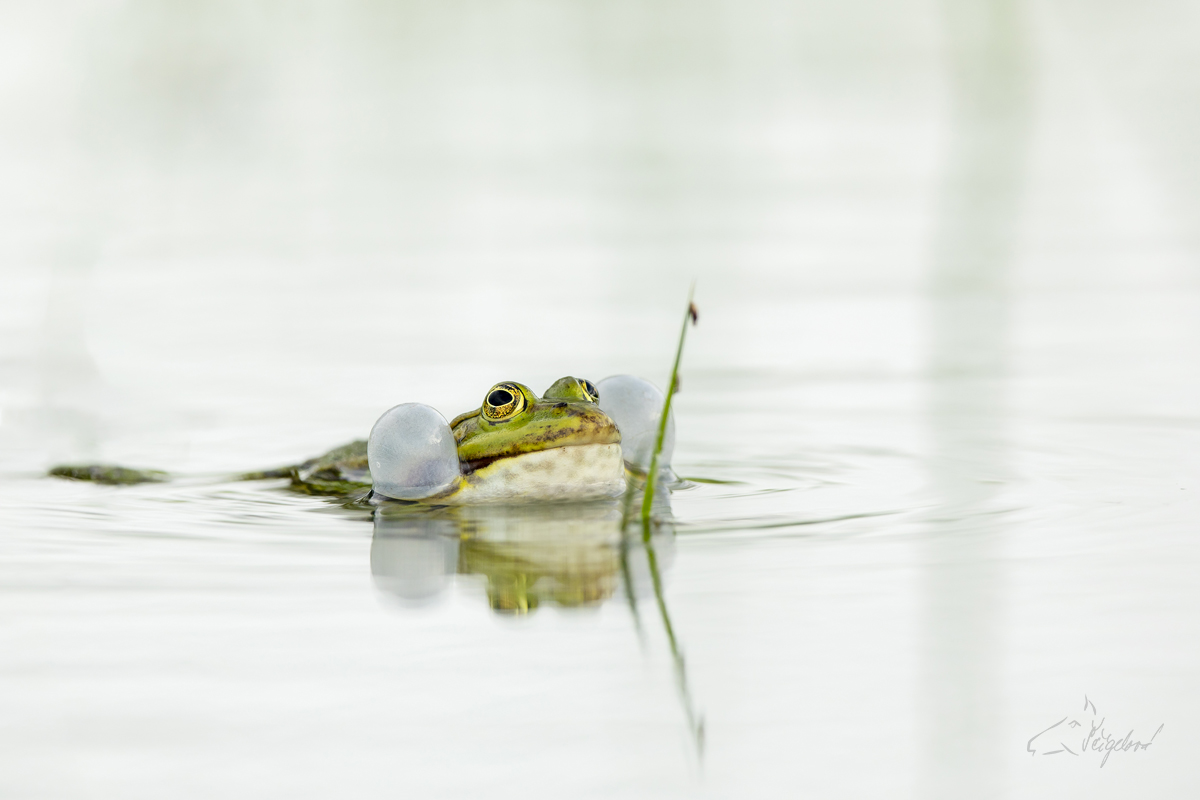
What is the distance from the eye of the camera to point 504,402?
5.50m

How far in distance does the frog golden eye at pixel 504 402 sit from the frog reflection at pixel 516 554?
0.36 m

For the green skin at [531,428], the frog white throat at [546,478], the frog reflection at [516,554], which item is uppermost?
the green skin at [531,428]

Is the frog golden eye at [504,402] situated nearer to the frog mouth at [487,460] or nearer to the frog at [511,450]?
the frog at [511,450]

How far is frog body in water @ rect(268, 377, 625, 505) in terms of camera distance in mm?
5430

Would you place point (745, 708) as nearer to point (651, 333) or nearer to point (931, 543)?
point (931, 543)

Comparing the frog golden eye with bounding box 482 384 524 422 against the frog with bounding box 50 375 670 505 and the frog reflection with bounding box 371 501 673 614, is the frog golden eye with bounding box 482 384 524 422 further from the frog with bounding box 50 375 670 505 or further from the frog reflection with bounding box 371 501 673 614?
the frog reflection with bounding box 371 501 673 614

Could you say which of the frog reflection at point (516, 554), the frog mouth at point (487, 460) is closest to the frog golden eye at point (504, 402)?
the frog mouth at point (487, 460)

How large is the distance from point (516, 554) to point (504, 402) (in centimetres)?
107

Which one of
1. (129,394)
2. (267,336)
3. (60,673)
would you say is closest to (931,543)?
(60,673)

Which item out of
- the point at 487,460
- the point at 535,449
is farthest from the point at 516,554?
the point at 487,460

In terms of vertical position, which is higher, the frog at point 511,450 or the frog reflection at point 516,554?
the frog at point 511,450

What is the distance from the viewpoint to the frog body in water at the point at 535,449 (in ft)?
17.8

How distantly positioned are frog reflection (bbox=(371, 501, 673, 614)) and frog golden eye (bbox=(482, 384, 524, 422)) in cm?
36

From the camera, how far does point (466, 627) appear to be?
3.57 meters
